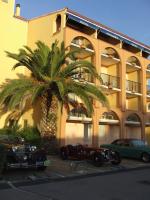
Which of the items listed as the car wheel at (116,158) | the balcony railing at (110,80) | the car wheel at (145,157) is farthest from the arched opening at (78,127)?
the car wheel at (116,158)

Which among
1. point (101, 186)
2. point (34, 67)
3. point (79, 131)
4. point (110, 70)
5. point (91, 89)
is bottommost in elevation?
point (101, 186)

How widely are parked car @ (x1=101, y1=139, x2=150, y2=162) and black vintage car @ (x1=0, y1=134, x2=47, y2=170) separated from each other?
30.7 feet

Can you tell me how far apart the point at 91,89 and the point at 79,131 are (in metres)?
7.00

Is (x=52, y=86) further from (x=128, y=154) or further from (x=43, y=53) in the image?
(x=128, y=154)

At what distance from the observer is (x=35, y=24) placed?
28641 mm

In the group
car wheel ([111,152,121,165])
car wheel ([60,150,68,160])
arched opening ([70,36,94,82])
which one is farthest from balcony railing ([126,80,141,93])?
car wheel ([111,152,121,165])

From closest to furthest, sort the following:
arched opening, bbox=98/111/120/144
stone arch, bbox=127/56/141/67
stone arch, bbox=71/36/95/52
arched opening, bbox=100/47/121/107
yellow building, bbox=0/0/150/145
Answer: yellow building, bbox=0/0/150/145 < stone arch, bbox=71/36/95/52 < arched opening, bbox=98/111/120/144 < arched opening, bbox=100/47/121/107 < stone arch, bbox=127/56/141/67

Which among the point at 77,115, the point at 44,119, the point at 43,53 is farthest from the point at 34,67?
the point at 77,115

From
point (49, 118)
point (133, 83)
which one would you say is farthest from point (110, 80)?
point (49, 118)

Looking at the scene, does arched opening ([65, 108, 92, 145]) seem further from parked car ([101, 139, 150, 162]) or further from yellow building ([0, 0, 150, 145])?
parked car ([101, 139, 150, 162])

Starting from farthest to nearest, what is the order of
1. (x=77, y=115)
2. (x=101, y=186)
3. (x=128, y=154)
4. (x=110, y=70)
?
1. (x=110, y=70)
2. (x=77, y=115)
3. (x=128, y=154)
4. (x=101, y=186)

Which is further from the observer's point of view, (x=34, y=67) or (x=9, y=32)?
(x=9, y=32)

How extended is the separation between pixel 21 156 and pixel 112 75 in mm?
18512

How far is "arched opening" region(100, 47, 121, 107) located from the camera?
97.5ft
